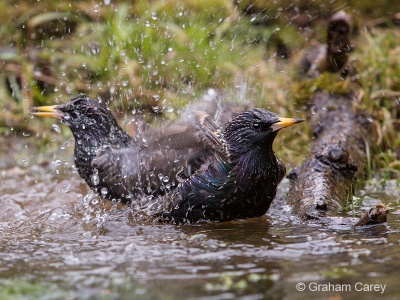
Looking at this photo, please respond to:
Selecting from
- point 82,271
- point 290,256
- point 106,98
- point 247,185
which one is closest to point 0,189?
point 106,98

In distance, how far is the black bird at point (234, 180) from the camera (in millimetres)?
4926

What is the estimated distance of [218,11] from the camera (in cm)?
801

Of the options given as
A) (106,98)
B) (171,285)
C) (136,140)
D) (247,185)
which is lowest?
(171,285)

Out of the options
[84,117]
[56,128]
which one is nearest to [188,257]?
[84,117]

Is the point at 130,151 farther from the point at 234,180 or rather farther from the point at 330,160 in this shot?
the point at 330,160

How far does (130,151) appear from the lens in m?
5.68

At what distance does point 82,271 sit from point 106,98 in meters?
4.22

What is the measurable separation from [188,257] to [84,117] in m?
2.54

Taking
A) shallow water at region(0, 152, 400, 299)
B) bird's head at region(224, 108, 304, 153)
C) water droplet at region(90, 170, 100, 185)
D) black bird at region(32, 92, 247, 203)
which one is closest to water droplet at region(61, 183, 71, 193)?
black bird at region(32, 92, 247, 203)

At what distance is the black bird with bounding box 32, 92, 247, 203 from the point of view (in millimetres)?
5242

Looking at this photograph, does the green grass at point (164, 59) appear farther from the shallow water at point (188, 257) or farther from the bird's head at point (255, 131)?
the shallow water at point (188, 257)

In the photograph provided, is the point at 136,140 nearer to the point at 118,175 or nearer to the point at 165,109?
the point at 118,175

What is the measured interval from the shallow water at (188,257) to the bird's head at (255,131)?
524 mm


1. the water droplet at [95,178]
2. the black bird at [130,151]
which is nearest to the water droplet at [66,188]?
the black bird at [130,151]
